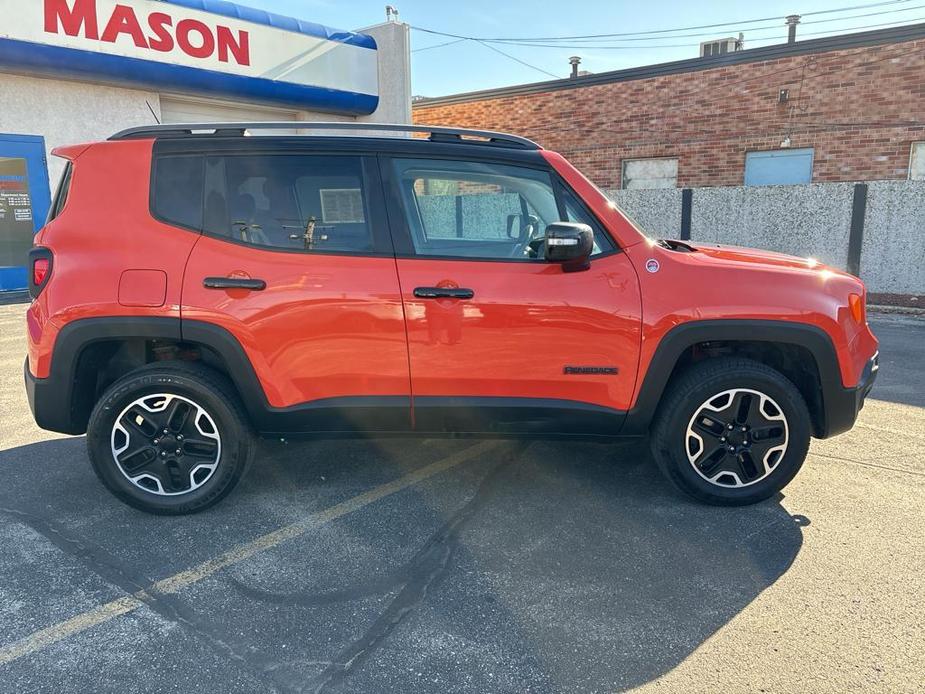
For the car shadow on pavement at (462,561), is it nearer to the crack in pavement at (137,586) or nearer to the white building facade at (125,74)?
the crack in pavement at (137,586)

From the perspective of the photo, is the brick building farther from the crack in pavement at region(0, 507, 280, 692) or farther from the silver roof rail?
the crack in pavement at region(0, 507, 280, 692)

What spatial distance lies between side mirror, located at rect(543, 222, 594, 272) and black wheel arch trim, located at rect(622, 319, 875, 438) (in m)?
0.62

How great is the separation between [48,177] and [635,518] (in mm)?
11920

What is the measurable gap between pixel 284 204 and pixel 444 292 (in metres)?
0.95

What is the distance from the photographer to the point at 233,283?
3170mm

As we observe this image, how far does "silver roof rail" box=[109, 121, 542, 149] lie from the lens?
3.31 m

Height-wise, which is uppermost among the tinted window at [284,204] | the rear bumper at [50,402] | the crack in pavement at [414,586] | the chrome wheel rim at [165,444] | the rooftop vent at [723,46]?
the rooftop vent at [723,46]

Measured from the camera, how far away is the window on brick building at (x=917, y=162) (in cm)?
1341

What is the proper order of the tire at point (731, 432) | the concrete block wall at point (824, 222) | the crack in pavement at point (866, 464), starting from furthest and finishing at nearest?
the concrete block wall at point (824, 222) → the crack in pavement at point (866, 464) → the tire at point (731, 432)

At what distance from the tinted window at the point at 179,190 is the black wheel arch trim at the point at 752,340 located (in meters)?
2.43

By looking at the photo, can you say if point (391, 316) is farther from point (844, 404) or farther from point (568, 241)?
point (844, 404)

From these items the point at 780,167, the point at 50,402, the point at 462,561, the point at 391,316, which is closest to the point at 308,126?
the point at 391,316

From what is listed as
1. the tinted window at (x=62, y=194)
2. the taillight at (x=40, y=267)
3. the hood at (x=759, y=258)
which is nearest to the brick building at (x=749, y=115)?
the hood at (x=759, y=258)

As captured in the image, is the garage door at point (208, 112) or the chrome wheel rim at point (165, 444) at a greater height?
the garage door at point (208, 112)
